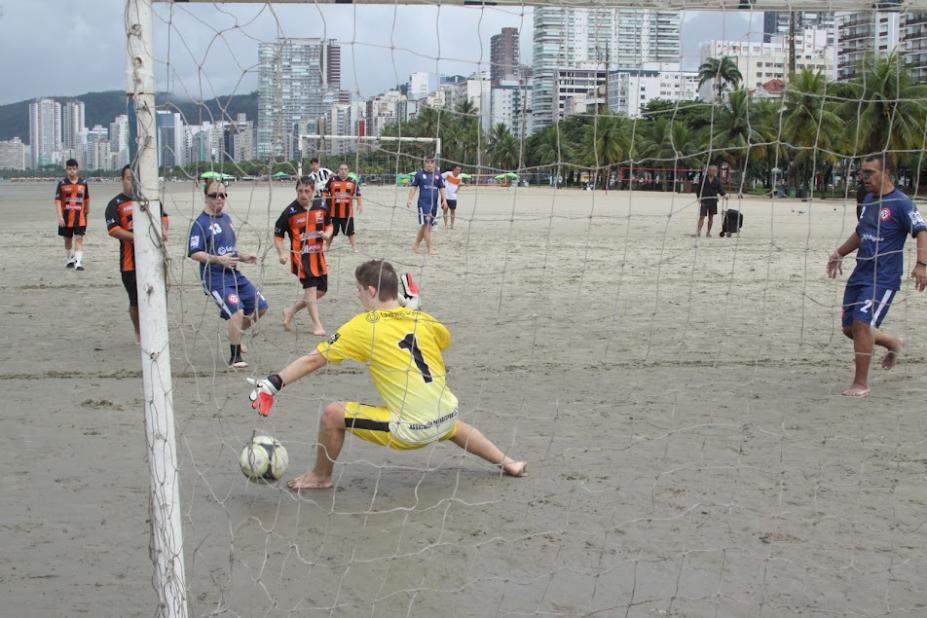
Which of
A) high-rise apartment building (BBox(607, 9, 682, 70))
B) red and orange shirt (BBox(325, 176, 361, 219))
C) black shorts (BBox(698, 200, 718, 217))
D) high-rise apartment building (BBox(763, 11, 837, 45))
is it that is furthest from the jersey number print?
black shorts (BBox(698, 200, 718, 217))

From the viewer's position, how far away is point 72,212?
52.9 ft

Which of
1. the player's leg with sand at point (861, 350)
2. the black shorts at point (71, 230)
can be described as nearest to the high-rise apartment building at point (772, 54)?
the player's leg with sand at point (861, 350)

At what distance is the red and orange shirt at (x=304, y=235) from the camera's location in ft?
32.0

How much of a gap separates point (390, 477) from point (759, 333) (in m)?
5.47

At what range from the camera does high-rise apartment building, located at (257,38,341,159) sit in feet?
15.8

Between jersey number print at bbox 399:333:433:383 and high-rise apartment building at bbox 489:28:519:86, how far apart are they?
156 centimetres

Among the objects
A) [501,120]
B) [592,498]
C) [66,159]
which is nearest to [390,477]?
[592,498]

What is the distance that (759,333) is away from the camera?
395 inches

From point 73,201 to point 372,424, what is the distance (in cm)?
1263

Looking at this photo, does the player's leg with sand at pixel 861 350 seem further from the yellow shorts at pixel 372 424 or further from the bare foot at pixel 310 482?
the bare foot at pixel 310 482

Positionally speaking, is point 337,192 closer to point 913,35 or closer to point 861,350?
point 913,35

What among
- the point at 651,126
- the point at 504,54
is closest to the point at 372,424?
the point at 504,54

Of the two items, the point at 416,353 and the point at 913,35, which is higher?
the point at 913,35

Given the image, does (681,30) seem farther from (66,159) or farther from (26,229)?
(26,229)
